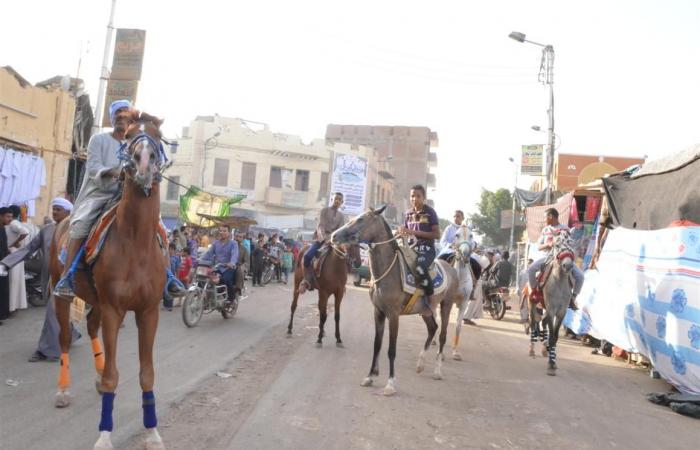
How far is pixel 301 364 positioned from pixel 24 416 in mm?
Answer: 3774

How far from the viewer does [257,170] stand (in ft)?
163

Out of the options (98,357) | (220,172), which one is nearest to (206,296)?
(98,357)

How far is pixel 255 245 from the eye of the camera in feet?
80.2

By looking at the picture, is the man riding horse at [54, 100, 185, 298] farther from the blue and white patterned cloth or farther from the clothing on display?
the clothing on display

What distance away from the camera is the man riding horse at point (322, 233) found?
10703 millimetres

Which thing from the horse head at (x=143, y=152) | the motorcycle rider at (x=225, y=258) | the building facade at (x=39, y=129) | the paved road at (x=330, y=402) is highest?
the building facade at (x=39, y=129)

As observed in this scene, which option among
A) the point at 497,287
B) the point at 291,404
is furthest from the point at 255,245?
the point at 291,404

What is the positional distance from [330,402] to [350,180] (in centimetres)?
4577

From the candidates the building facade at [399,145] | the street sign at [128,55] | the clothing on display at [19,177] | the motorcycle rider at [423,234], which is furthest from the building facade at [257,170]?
the motorcycle rider at [423,234]

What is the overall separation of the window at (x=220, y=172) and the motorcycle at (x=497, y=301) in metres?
34.4

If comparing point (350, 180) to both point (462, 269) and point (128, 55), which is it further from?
Answer: point (462, 269)

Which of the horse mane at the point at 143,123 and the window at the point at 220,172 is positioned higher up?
the window at the point at 220,172

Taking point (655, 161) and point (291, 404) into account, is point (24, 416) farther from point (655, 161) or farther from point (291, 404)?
point (655, 161)

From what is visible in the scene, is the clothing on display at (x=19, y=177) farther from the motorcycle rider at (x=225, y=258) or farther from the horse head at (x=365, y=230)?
the horse head at (x=365, y=230)
